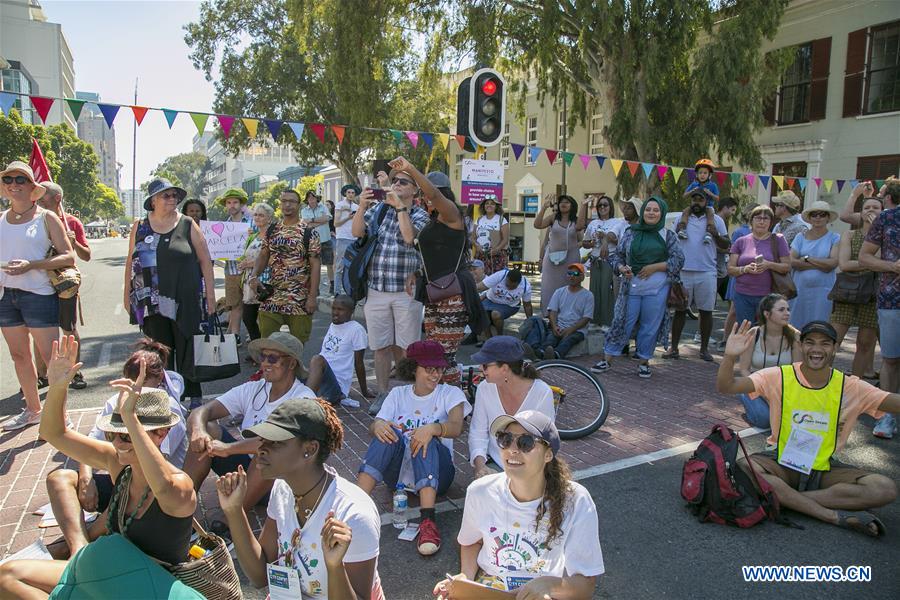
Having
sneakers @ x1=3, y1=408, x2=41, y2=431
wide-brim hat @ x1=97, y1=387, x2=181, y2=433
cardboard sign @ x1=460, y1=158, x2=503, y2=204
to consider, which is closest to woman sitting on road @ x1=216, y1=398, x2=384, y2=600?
wide-brim hat @ x1=97, y1=387, x2=181, y2=433

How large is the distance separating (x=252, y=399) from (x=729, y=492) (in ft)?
9.44

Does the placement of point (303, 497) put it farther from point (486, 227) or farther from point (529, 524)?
point (486, 227)

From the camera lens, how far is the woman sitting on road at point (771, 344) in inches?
199

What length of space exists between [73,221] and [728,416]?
6701 mm

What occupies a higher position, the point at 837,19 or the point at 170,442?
the point at 837,19

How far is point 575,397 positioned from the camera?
531cm

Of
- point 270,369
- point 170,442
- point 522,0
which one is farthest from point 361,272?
point 522,0

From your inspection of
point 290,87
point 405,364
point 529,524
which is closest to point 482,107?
point 405,364

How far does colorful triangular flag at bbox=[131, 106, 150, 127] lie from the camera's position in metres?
8.56

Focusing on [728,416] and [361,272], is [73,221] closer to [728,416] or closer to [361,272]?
[361,272]

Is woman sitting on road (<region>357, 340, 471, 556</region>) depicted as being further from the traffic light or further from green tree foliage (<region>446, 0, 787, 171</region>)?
green tree foliage (<region>446, 0, 787, 171</region>)

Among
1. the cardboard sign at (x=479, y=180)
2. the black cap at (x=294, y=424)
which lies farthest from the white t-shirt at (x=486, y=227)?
the black cap at (x=294, y=424)

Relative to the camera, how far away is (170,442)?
135 inches
